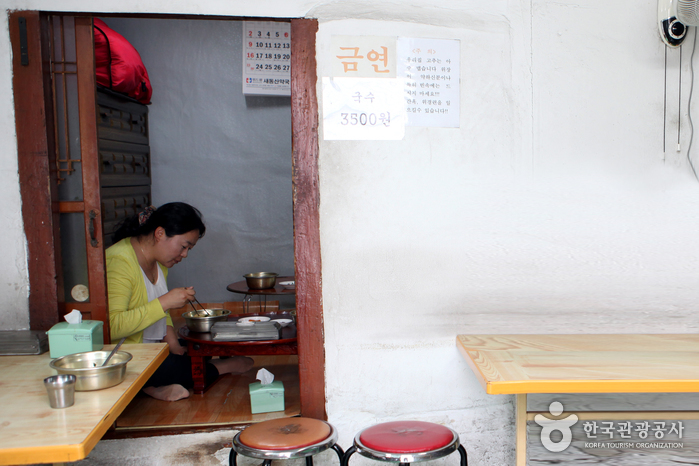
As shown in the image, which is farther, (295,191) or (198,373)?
(198,373)

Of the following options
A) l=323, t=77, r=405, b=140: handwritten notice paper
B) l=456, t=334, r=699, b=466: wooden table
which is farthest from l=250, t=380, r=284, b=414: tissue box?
l=323, t=77, r=405, b=140: handwritten notice paper

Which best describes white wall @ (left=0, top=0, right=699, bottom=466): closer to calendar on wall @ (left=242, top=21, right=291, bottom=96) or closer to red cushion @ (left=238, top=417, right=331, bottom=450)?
red cushion @ (left=238, top=417, right=331, bottom=450)

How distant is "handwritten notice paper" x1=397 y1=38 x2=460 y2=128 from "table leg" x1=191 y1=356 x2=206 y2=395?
1953mm

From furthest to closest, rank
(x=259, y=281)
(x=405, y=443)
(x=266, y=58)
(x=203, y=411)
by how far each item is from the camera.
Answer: (x=266, y=58) → (x=259, y=281) → (x=203, y=411) → (x=405, y=443)

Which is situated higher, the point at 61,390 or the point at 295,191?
the point at 295,191

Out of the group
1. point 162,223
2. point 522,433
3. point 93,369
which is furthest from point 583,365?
point 162,223

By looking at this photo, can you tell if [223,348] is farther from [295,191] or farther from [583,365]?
[583,365]

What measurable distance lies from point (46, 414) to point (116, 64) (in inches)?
130

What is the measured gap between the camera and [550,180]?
9.07 ft

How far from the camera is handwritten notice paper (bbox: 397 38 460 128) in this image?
2.66m

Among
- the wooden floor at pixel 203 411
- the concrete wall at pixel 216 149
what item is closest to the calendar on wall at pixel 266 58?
the concrete wall at pixel 216 149

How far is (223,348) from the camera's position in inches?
134

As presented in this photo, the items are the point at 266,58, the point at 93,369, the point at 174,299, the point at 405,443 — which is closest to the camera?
the point at 93,369

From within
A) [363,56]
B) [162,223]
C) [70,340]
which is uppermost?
[363,56]
